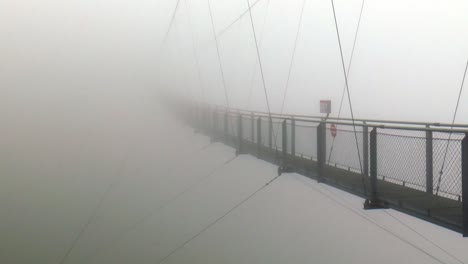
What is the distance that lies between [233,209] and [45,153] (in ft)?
8.80

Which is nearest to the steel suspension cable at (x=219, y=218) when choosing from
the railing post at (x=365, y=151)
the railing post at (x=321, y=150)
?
the railing post at (x=321, y=150)

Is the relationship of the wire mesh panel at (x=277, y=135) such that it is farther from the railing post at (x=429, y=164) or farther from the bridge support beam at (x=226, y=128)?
the railing post at (x=429, y=164)

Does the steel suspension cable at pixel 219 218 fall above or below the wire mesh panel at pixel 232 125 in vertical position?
below

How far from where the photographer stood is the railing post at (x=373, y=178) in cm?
244

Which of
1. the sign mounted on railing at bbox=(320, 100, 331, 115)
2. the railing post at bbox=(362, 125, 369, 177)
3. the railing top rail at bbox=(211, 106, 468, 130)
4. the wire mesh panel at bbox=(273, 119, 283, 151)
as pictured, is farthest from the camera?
the wire mesh panel at bbox=(273, 119, 283, 151)

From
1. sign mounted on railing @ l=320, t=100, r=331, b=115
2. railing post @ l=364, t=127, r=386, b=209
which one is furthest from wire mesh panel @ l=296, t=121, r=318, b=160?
railing post @ l=364, t=127, r=386, b=209

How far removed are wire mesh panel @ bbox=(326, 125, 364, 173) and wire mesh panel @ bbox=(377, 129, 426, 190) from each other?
0.21 meters

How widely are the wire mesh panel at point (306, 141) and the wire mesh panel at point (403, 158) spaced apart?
0.85 m

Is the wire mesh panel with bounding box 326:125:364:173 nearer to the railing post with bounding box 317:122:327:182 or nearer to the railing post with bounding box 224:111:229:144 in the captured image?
the railing post with bounding box 317:122:327:182

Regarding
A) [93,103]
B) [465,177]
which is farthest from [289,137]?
[93,103]

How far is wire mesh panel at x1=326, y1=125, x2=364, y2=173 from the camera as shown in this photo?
2711 mm

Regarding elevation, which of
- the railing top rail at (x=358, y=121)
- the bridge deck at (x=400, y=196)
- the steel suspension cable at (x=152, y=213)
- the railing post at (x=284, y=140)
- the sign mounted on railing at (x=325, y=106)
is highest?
the sign mounted on railing at (x=325, y=106)

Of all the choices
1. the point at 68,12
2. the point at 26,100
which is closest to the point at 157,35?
the point at 68,12

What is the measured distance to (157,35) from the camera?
5586mm
